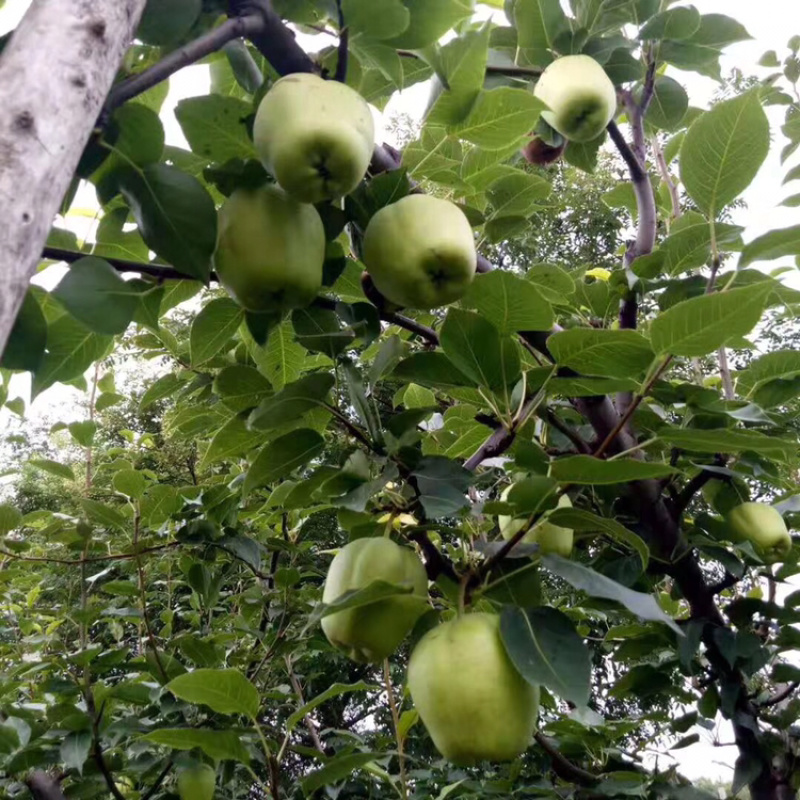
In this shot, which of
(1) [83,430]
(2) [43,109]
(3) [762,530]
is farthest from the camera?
(1) [83,430]

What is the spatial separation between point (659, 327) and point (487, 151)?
0.29 meters

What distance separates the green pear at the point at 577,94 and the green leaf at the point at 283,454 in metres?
0.51

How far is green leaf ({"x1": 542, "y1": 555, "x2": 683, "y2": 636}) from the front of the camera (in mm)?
579

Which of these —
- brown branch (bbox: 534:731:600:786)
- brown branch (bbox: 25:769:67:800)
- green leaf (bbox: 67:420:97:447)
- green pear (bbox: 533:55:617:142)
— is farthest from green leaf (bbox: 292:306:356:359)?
brown branch (bbox: 25:769:67:800)

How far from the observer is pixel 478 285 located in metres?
0.71

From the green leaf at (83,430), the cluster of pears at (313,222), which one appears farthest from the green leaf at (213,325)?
the green leaf at (83,430)

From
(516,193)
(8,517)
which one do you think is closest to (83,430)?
(8,517)

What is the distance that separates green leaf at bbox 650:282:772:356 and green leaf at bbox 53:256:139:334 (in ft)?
1.53

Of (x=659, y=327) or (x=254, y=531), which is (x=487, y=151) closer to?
(x=659, y=327)

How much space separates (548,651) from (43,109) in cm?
52

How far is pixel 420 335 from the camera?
92cm

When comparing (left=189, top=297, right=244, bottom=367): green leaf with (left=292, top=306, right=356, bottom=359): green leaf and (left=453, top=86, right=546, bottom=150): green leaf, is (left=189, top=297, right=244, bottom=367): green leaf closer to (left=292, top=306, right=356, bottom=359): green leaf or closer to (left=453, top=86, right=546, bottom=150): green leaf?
(left=292, top=306, right=356, bottom=359): green leaf

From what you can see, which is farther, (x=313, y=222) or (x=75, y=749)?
(x=75, y=749)

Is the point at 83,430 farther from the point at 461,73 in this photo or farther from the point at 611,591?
the point at 611,591
